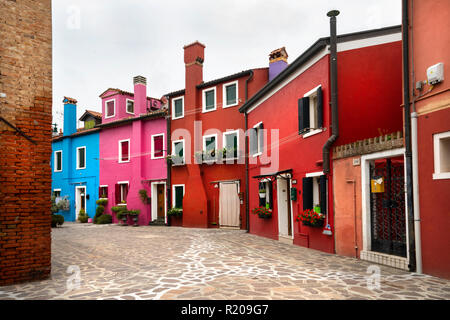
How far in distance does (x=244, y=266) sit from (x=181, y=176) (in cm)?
1269

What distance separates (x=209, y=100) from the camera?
19.8m

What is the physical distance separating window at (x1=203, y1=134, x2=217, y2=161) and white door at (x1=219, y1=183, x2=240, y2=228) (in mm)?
1576

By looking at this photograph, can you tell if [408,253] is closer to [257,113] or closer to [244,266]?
[244,266]

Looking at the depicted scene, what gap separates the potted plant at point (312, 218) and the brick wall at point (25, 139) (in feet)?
21.9

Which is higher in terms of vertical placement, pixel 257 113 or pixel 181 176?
pixel 257 113

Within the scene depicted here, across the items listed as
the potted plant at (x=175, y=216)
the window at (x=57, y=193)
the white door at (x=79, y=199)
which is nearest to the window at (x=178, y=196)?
the potted plant at (x=175, y=216)

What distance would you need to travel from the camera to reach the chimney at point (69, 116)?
27141 mm

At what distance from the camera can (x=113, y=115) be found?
2484cm

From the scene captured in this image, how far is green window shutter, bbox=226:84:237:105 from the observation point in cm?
1875

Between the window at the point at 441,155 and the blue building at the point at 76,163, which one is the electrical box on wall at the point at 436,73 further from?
the blue building at the point at 76,163

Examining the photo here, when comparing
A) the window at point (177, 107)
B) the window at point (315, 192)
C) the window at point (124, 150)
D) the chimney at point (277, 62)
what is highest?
the chimney at point (277, 62)

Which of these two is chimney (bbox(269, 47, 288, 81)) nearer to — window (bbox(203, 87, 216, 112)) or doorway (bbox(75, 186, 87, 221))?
window (bbox(203, 87, 216, 112))
